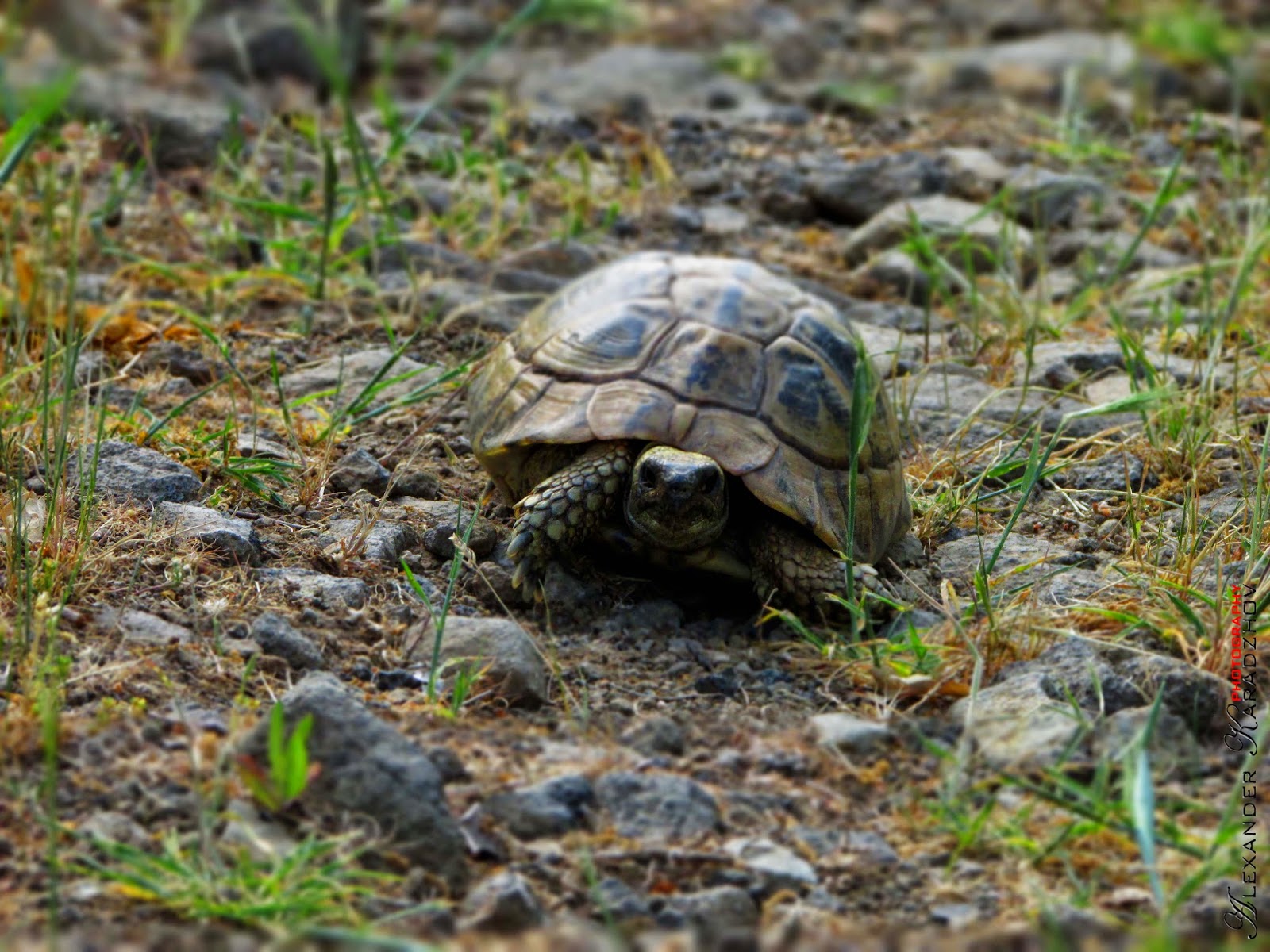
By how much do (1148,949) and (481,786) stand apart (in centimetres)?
109

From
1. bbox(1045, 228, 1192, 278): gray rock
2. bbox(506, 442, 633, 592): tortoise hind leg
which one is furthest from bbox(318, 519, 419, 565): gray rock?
bbox(1045, 228, 1192, 278): gray rock

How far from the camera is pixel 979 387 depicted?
445 centimetres

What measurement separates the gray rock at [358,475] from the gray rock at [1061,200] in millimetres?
2960

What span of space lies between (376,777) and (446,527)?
116 centimetres

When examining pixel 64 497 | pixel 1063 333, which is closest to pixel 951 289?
pixel 1063 333

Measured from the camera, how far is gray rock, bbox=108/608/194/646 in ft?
8.96

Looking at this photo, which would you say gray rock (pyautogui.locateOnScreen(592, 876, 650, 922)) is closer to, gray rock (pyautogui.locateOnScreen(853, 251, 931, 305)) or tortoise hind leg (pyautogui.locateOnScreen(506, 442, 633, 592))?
tortoise hind leg (pyautogui.locateOnScreen(506, 442, 633, 592))

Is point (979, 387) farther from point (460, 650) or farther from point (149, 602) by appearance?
point (149, 602)

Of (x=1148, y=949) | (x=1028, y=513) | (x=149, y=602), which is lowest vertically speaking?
(x=1028, y=513)

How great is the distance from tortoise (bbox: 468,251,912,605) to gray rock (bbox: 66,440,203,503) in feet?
2.24

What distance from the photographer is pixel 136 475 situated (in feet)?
11.0

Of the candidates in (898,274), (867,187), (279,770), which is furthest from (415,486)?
(867,187)

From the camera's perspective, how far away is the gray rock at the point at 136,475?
328 cm

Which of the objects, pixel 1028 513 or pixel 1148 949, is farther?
pixel 1028 513
